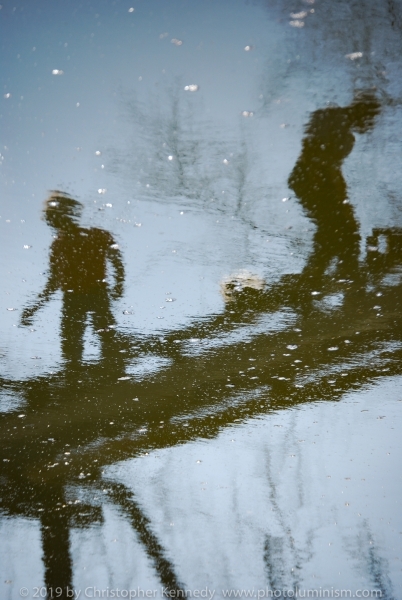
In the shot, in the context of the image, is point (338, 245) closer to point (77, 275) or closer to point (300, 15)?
point (300, 15)

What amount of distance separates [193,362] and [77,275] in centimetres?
95

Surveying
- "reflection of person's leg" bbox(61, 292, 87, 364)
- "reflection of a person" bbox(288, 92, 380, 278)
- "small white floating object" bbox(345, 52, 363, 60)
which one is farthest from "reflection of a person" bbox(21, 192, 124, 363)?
"small white floating object" bbox(345, 52, 363, 60)

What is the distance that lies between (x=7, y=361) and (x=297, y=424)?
6.74 ft

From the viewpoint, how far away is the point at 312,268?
2.18m

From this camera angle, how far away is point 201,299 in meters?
2.27

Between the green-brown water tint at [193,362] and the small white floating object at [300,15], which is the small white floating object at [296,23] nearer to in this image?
the small white floating object at [300,15]

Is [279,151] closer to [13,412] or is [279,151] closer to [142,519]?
[142,519]

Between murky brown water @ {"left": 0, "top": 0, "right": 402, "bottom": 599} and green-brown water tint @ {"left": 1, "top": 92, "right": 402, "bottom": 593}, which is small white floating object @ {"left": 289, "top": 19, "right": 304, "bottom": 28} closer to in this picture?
murky brown water @ {"left": 0, "top": 0, "right": 402, "bottom": 599}

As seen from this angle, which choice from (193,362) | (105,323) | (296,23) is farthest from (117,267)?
(296,23)

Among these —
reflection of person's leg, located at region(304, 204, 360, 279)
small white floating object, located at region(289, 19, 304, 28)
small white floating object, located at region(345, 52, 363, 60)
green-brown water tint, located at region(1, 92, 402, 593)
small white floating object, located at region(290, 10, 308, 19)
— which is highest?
small white floating object, located at region(290, 10, 308, 19)

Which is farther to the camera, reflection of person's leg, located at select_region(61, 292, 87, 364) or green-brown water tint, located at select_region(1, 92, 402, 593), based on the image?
reflection of person's leg, located at select_region(61, 292, 87, 364)

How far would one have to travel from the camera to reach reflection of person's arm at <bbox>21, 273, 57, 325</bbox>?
2.22m

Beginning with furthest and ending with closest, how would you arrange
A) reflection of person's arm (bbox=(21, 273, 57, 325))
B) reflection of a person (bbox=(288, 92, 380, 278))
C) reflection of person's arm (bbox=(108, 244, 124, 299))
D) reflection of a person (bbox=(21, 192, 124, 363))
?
reflection of person's arm (bbox=(21, 273, 57, 325)) → reflection of person's arm (bbox=(108, 244, 124, 299)) → reflection of a person (bbox=(21, 192, 124, 363)) → reflection of a person (bbox=(288, 92, 380, 278))

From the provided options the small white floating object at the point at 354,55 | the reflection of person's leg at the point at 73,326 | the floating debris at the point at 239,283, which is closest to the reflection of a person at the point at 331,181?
the small white floating object at the point at 354,55
